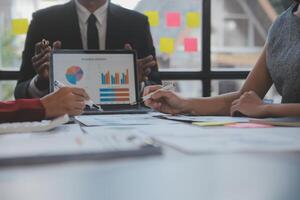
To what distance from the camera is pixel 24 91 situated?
6.07 feet

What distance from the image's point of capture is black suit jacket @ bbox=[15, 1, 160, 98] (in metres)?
1.98

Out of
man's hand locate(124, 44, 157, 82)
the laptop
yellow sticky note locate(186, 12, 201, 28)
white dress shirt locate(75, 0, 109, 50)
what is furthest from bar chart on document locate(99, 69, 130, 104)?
yellow sticky note locate(186, 12, 201, 28)

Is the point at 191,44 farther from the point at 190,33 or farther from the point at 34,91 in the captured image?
the point at 34,91

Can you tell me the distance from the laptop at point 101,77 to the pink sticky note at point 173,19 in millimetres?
1180

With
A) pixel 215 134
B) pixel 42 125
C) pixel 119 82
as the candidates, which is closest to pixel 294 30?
pixel 119 82

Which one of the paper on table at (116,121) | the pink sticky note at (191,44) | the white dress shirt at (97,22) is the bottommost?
the paper on table at (116,121)

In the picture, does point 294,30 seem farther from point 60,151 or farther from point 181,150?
point 60,151

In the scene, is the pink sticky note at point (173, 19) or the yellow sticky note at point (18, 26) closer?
the yellow sticky note at point (18, 26)

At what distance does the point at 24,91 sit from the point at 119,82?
55cm

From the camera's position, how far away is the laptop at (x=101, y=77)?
1520 mm

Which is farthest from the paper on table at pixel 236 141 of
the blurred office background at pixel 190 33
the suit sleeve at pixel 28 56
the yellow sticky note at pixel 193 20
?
the yellow sticky note at pixel 193 20

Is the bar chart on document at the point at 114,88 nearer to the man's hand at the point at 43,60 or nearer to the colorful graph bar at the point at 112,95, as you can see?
the colorful graph bar at the point at 112,95

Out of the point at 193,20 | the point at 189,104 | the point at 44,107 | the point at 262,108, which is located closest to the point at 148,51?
the point at 189,104

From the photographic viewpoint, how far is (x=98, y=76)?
1548mm
